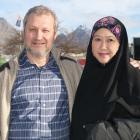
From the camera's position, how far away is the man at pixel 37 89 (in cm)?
448

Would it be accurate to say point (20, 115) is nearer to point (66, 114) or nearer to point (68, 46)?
point (66, 114)

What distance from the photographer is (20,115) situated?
177 inches

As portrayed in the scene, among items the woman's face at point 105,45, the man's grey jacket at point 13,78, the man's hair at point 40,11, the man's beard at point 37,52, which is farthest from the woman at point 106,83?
the man's hair at point 40,11

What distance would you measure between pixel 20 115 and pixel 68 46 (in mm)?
38786

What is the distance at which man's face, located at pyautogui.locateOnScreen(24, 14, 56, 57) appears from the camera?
4.59 meters

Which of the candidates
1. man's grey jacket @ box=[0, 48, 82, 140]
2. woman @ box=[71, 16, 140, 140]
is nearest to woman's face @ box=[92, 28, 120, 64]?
woman @ box=[71, 16, 140, 140]

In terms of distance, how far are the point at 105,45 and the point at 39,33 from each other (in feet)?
2.31

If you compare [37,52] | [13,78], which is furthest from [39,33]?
[13,78]

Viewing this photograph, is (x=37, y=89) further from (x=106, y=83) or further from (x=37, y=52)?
(x=106, y=83)

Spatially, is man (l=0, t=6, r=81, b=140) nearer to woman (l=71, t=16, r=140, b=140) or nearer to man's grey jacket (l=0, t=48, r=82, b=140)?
man's grey jacket (l=0, t=48, r=82, b=140)

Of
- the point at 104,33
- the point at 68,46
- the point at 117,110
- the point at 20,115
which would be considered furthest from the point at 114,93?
the point at 68,46

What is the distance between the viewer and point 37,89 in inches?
179

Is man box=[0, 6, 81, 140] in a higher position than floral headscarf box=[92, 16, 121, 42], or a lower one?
lower

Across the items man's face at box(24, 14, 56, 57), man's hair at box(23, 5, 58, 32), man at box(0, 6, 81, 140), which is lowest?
man at box(0, 6, 81, 140)
